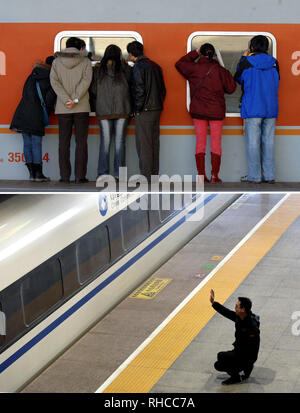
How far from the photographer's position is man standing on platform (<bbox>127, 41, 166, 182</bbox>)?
1066 cm

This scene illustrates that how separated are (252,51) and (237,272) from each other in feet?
10.0

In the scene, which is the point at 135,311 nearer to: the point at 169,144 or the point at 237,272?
the point at 237,272

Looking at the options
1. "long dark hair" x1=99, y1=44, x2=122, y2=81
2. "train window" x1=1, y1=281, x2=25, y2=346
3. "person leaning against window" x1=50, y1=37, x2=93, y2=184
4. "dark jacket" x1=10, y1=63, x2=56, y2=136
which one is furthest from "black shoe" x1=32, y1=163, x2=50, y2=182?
"train window" x1=1, y1=281, x2=25, y2=346

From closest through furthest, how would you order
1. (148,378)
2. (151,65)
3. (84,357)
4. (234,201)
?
(148,378)
(84,357)
(151,65)
(234,201)

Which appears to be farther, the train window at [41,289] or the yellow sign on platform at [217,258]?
the yellow sign on platform at [217,258]

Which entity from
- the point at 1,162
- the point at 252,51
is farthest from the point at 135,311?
the point at 252,51

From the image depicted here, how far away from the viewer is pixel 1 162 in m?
11.2

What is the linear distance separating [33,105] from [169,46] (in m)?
2.07

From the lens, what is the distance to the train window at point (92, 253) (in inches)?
358

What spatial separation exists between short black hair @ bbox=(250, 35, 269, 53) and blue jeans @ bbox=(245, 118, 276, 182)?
36.9 inches

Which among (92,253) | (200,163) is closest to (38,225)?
(92,253)

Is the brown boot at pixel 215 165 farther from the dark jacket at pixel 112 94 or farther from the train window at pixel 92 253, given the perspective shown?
the train window at pixel 92 253

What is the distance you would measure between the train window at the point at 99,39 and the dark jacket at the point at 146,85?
45cm

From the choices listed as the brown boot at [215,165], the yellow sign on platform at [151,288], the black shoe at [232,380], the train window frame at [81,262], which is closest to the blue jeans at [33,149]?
the train window frame at [81,262]
